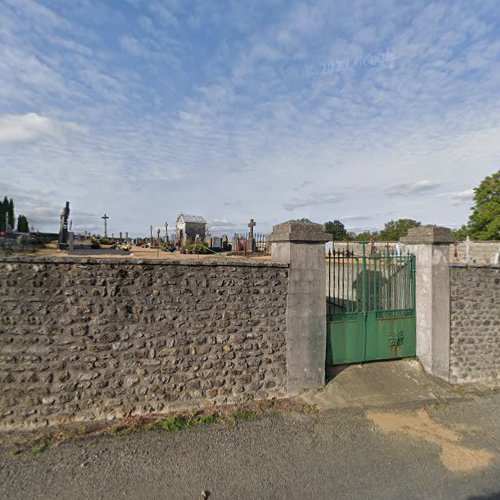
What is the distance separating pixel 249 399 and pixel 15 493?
3304 mm

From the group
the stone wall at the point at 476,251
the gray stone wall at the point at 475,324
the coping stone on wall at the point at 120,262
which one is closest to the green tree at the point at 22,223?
the coping stone on wall at the point at 120,262

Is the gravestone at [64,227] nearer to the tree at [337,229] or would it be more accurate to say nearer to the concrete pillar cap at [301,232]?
the concrete pillar cap at [301,232]

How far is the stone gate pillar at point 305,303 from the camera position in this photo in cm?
531

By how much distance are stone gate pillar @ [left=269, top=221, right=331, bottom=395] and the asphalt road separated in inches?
33.4

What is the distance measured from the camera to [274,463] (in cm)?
378

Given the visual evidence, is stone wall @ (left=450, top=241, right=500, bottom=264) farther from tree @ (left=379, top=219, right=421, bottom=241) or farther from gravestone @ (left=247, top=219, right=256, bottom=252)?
tree @ (left=379, top=219, right=421, bottom=241)

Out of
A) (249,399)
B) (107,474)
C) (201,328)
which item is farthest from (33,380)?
(249,399)

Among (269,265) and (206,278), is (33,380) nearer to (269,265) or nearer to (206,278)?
(206,278)

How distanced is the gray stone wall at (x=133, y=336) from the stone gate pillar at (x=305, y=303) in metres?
0.20

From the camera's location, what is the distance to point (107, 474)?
11.4ft

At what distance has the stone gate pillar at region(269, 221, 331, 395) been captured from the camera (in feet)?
17.4

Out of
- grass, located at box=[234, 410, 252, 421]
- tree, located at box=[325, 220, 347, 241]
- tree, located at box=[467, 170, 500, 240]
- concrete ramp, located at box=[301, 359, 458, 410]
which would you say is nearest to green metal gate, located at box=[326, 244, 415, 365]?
concrete ramp, located at box=[301, 359, 458, 410]

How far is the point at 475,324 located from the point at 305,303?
14.9 feet

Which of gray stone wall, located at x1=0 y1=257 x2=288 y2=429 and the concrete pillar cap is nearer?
gray stone wall, located at x1=0 y1=257 x2=288 y2=429
